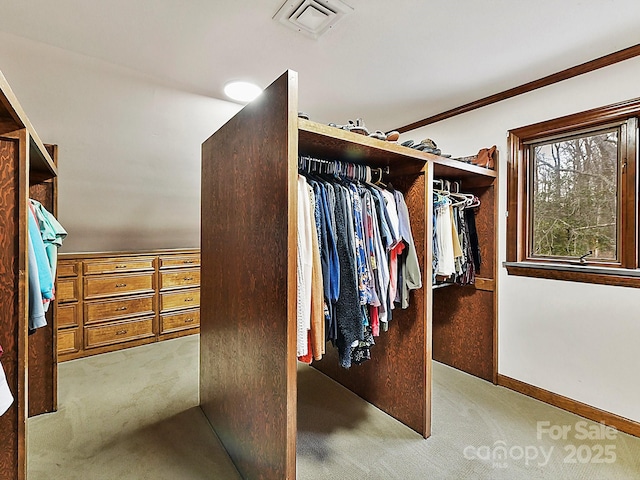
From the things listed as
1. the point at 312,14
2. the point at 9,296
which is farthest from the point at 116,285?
the point at 312,14

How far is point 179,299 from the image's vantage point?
3.31m

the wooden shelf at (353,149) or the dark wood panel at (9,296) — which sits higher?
the wooden shelf at (353,149)

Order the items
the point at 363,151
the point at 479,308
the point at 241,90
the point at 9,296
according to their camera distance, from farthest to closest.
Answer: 1. the point at 241,90
2. the point at 479,308
3. the point at 363,151
4. the point at 9,296

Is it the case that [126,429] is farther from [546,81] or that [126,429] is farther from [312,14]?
[546,81]

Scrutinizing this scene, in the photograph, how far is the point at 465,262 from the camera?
2479 mm

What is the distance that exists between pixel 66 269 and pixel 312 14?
274 centimetres

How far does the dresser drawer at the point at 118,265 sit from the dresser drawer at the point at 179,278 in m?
0.16

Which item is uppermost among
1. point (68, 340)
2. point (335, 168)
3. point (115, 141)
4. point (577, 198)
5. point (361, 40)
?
point (361, 40)

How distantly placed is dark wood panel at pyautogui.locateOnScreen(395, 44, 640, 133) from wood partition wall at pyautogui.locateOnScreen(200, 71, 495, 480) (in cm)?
66

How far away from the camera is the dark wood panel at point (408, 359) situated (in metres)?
1.84

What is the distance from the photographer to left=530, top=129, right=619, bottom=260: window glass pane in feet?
6.63

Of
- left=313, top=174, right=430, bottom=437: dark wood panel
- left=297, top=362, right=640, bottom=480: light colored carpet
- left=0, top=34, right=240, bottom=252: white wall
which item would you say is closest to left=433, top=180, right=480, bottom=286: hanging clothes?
left=313, top=174, right=430, bottom=437: dark wood panel

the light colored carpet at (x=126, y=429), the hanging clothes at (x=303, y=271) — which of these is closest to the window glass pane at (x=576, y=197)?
the hanging clothes at (x=303, y=271)

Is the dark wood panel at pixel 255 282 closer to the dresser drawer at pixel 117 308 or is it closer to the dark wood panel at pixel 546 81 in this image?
the dresser drawer at pixel 117 308
